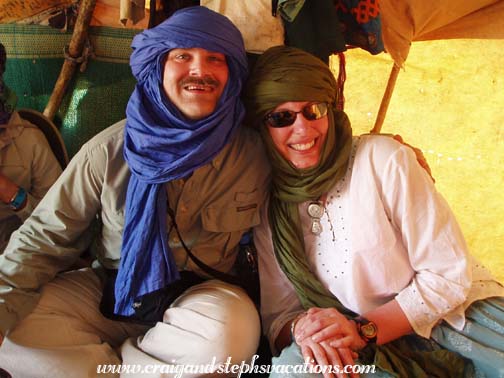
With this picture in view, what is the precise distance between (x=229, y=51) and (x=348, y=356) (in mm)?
1002

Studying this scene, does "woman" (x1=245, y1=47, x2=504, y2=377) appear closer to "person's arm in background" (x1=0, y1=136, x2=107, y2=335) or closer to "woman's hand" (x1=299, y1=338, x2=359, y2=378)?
"woman's hand" (x1=299, y1=338, x2=359, y2=378)

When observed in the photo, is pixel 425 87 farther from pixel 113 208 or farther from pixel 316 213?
pixel 113 208

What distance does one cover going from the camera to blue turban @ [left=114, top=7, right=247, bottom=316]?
1.56m

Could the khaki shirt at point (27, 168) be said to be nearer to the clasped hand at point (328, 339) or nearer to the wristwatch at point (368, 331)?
the clasped hand at point (328, 339)

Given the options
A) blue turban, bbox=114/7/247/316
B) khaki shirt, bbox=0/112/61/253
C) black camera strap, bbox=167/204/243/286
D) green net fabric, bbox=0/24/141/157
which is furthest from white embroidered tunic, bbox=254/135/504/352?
green net fabric, bbox=0/24/141/157

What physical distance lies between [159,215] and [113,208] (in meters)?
0.19

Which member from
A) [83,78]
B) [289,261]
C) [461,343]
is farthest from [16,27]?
[461,343]

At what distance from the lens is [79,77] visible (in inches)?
97.3

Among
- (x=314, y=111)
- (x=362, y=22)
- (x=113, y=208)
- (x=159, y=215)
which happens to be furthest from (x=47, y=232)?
(x=362, y=22)

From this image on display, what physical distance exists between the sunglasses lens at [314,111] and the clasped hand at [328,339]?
609 millimetres

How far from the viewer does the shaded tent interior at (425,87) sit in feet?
7.98

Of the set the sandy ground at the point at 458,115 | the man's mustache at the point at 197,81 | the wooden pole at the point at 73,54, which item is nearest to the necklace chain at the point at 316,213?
the man's mustache at the point at 197,81

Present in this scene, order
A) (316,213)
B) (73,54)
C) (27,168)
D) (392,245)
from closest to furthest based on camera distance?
1. (392,245)
2. (316,213)
3. (27,168)
4. (73,54)

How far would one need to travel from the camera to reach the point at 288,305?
5.69 feet
